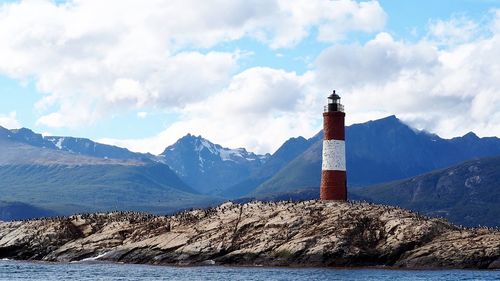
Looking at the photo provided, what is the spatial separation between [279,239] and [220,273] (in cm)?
1412

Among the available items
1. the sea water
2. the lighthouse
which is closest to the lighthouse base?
the lighthouse

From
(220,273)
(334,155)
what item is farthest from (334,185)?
(220,273)

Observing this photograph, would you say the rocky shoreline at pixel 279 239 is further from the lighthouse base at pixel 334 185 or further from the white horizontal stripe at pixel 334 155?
the white horizontal stripe at pixel 334 155

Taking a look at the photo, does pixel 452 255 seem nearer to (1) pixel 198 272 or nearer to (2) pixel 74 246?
(1) pixel 198 272

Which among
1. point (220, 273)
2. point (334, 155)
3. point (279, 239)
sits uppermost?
point (334, 155)

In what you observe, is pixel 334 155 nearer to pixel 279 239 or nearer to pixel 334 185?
pixel 334 185

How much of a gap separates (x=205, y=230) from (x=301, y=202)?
16426 millimetres

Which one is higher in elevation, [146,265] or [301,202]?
[301,202]

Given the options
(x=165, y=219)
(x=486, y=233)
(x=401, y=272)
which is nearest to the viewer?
(x=401, y=272)

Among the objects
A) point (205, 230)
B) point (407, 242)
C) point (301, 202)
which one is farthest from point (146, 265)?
point (407, 242)

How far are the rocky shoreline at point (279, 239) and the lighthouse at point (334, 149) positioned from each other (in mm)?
3084

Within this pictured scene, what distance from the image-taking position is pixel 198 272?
10906cm

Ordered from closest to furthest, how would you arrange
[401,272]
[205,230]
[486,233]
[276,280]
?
1. [276,280]
2. [401,272]
3. [486,233]
4. [205,230]

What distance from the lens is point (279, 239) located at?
388 ft
